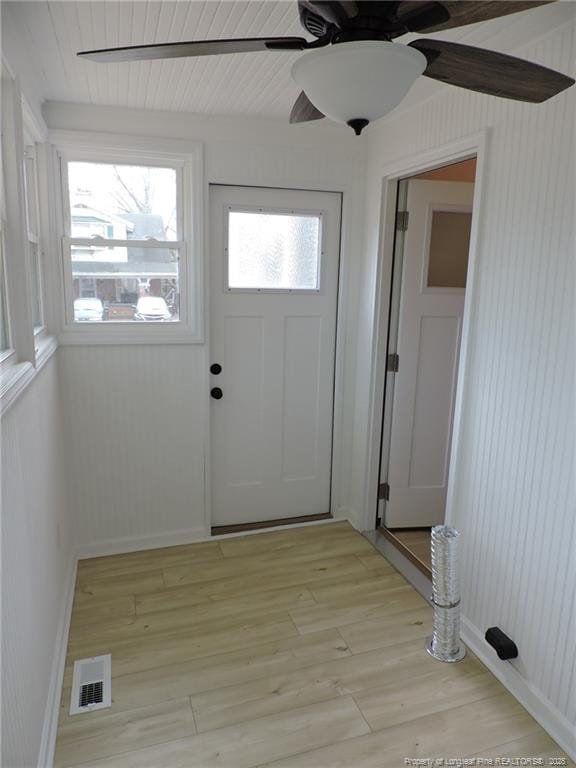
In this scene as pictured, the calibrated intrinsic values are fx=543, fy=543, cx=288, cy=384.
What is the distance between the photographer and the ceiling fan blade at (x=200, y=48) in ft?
3.84

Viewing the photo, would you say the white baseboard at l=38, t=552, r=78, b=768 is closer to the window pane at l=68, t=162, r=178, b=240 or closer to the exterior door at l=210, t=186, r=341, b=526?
the exterior door at l=210, t=186, r=341, b=526

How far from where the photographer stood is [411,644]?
8.00ft

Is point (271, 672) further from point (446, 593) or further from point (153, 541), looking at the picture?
point (153, 541)

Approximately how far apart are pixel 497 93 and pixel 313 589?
237cm

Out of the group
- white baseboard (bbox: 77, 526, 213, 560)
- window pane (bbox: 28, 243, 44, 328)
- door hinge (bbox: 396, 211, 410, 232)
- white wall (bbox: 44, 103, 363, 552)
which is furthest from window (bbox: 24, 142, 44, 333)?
door hinge (bbox: 396, 211, 410, 232)

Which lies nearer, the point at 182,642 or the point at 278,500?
the point at 182,642

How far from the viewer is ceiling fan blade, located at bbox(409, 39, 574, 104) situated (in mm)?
1192

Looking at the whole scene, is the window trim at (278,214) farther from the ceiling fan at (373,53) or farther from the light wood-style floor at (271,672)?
the ceiling fan at (373,53)

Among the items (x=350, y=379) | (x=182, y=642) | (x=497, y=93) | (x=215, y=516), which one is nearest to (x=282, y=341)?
(x=350, y=379)

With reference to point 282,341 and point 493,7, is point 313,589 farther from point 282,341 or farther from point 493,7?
point 493,7

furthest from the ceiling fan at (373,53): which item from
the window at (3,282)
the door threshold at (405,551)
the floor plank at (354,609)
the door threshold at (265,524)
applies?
the door threshold at (265,524)

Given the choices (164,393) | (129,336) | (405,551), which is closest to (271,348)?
(164,393)

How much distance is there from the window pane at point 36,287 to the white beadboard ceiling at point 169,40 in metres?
0.74

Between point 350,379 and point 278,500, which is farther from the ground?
point 350,379
